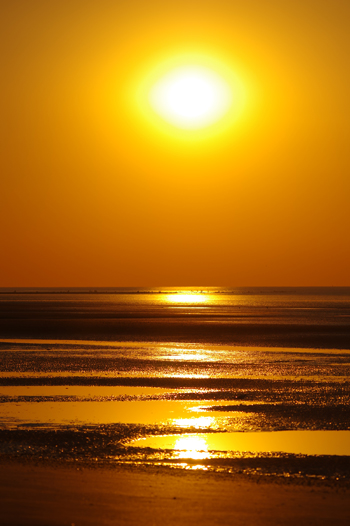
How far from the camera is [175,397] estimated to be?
19812 millimetres

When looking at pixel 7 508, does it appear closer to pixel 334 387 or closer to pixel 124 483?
pixel 124 483

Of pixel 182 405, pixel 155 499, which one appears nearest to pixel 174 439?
pixel 155 499

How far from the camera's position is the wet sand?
869cm

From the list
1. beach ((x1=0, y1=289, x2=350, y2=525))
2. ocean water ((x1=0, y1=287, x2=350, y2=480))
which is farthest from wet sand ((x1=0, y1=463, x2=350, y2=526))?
ocean water ((x1=0, y1=287, x2=350, y2=480))

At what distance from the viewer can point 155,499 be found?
946 centimetres

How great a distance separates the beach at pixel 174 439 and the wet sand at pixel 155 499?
2 centimetres

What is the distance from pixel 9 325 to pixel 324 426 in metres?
44.0

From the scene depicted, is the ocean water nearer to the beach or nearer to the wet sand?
the beach

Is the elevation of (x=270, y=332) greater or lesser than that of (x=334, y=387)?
greater

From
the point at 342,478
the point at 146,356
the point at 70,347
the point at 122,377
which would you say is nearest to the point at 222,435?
the point at 342,478

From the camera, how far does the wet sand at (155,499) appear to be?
→ 8.69 meters

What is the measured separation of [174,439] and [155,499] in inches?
168

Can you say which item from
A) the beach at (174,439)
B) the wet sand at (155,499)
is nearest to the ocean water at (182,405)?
the beach at (174,439)

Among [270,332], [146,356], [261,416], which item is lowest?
[261,416]
